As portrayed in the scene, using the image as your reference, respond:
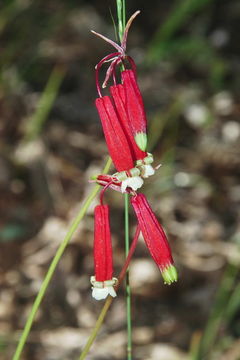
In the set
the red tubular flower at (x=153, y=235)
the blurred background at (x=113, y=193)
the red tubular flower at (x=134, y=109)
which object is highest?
the blurred background at (x=113, y=193)

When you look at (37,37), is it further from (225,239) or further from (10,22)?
(225,239)

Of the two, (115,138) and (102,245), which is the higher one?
(115,138)

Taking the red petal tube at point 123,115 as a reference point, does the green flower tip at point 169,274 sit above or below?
below

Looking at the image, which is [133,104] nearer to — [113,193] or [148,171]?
[148,171]

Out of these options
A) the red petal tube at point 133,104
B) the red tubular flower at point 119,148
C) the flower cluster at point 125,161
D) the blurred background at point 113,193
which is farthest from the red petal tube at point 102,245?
the blurred background at point 113,193

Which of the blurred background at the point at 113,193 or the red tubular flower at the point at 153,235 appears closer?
the red tubular flower at the point at 153,235

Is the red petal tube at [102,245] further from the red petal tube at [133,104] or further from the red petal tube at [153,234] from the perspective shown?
the red petal tube at [133,104]

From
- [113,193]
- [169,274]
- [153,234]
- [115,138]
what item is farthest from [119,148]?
[113,193]
